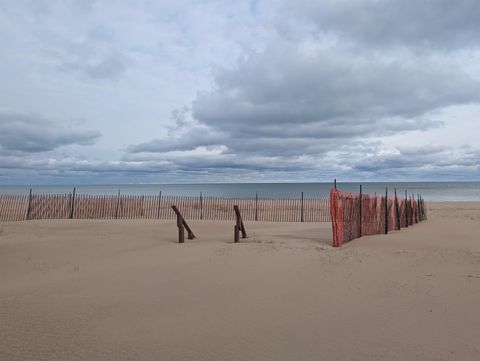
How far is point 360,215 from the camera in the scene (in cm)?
1162

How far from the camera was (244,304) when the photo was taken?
17.8 ft

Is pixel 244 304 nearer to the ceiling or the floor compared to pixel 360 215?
nearer to the floor

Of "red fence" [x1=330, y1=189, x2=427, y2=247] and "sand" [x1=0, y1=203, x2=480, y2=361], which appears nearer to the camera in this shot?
"sand" [x1=0, y1=203, x2=480, y2=361]

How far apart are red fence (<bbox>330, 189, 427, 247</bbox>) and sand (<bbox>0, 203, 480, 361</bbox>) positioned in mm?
870

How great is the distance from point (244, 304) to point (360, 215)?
711 centimetres

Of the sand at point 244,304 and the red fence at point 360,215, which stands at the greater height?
the red fence at point 360,215

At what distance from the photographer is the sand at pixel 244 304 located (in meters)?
4.04

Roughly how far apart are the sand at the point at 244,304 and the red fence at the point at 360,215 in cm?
87

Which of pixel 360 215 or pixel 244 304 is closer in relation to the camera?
pixel 244 304

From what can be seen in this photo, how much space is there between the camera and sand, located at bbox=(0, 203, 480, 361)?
404cm

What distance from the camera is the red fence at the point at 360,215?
10.1 meters

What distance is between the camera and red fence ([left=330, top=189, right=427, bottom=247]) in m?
10.1

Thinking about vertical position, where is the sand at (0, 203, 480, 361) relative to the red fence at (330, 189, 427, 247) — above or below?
below

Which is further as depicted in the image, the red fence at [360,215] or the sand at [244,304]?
the red fence at [360,215]
